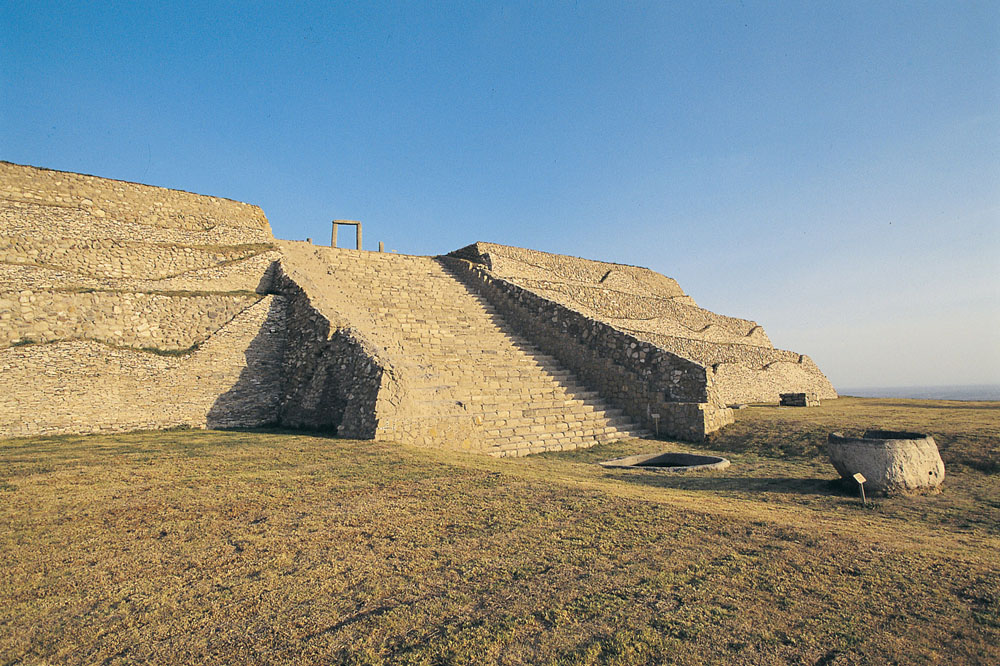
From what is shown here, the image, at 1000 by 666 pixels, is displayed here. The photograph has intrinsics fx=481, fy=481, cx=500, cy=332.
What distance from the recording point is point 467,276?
1839cm

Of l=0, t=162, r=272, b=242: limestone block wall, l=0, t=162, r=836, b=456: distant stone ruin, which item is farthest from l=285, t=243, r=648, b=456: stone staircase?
l=0, t=162, r=272, b=242: limestone block wall

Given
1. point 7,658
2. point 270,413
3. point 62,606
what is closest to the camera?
point 7,658

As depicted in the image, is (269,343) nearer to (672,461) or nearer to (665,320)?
(672,461)

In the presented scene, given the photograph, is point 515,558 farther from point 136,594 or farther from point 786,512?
point 786,512

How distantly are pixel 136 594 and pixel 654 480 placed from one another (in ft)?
19.5

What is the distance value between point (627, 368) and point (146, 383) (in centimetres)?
1110

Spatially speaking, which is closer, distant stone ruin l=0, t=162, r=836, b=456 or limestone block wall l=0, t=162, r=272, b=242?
distant stone ruin l=0, t=162, r=836, b=456

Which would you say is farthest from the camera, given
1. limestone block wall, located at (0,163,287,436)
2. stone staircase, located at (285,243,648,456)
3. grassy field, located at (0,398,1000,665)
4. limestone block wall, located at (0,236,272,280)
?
limestone block wall, located at (0,236,272,280)

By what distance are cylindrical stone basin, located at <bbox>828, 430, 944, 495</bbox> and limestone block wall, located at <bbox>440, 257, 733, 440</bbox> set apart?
4.42 meters

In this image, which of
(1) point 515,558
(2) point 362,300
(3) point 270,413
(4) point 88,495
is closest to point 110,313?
(3) point 270,413

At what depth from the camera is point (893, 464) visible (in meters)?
5.82

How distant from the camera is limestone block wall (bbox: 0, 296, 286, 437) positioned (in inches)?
370

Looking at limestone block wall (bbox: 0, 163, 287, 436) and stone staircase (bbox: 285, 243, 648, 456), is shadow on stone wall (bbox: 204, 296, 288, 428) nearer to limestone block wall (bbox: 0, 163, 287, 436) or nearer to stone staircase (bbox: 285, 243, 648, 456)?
limestone block wall (bbox: 0, 163, 287, 436)

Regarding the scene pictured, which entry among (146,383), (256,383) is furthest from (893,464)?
(146,383)
